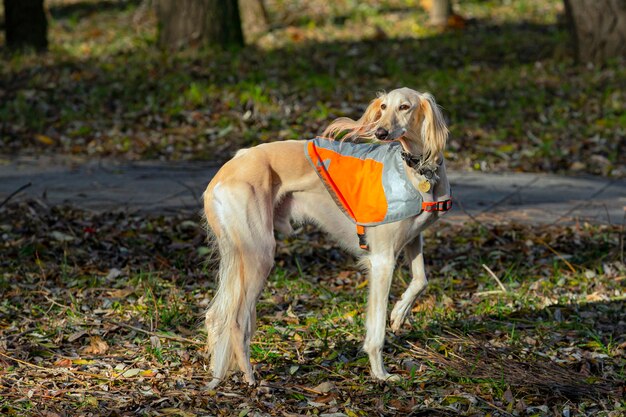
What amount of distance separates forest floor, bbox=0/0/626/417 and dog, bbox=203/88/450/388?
281 mm

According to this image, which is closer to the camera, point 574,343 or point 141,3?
point 574,343

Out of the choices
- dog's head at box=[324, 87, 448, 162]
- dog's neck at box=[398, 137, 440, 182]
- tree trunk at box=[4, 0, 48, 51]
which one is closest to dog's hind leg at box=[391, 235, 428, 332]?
dog's neck at box=[398, 137, 440, 182]

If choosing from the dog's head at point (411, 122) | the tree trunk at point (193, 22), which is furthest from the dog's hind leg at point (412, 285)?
the tree trunk at point (193, 22)

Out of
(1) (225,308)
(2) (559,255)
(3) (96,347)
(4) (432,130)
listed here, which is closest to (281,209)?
(1) (225,308)

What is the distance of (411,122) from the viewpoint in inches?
179

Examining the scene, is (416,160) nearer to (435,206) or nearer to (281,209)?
(435,206)

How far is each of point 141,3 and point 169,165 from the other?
13.2 metres

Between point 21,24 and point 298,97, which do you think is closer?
point 298,97

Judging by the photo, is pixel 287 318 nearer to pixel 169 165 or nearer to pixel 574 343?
pixel 574 343

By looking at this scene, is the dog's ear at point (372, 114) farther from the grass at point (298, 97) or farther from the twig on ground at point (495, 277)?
the grass at point (298, 97)

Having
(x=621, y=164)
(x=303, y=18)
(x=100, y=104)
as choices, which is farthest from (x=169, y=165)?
(x=303, y=18)

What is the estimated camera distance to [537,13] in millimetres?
20672

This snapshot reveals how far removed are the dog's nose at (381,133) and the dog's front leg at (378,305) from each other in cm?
67

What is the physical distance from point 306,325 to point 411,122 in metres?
1.66
